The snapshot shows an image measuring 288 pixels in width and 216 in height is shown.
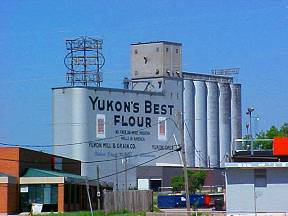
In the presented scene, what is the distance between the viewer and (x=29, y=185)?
72.4m

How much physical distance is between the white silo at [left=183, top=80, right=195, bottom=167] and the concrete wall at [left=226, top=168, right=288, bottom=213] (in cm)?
11162

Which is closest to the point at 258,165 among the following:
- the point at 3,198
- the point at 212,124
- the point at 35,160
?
the point at 3,198

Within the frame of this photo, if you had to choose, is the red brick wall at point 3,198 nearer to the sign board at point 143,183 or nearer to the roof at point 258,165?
the roof at point 258,165

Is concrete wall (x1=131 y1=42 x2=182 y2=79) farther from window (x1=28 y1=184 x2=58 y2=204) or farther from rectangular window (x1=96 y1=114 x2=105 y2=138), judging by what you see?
window (x1=28 y1=184 x2=58 y2=204)

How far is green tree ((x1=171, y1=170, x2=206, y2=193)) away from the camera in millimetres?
136250

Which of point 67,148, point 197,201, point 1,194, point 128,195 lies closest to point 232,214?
point 128,195

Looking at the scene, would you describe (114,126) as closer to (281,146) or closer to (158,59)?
(158,59)

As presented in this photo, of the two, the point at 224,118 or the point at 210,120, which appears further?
the point at 224,118

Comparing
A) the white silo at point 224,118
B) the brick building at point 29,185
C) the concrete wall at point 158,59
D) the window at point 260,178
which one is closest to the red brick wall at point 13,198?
the brick building at point 29,185

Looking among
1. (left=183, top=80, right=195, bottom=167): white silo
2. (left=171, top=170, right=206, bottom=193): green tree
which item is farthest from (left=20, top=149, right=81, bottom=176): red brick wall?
(left=183, top=80, right=195, bottom=167): white silo

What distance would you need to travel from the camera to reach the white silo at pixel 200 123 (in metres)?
161

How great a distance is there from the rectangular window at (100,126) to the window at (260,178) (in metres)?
99.1

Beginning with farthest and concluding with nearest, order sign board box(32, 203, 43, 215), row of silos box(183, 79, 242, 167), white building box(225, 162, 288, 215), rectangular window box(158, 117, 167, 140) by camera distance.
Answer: row of silos box(183, 79, 242, 167), rectangular window box(158, 117, 167, 140), sign board box(32, 203, 43, 215), white building box(225, 162, 288, 215)

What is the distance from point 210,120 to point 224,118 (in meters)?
4.27
